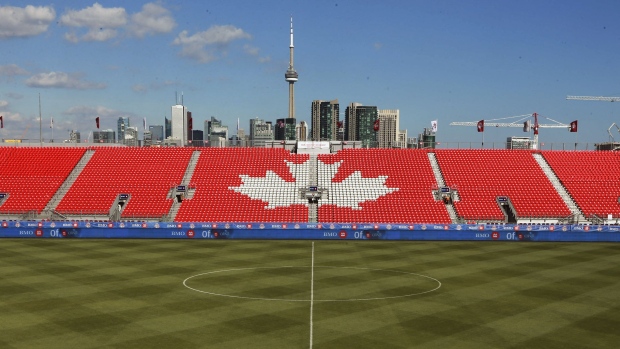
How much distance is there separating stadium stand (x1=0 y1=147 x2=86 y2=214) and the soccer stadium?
0.84 ft

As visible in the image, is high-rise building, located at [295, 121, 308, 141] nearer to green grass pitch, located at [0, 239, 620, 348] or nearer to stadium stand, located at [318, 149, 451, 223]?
stadium stand, located at [318, 149, 451, 223]

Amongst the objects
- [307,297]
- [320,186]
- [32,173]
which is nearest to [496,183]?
[320,186]

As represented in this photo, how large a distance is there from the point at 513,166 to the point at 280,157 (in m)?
30.2

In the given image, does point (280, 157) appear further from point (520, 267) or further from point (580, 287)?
point (580, 287)

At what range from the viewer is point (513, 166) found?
76688 millimetres

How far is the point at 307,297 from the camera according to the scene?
29.5 meters

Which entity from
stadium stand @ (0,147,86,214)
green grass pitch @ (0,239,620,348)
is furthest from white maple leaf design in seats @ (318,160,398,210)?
stadium stand @ (0,147,86,214)

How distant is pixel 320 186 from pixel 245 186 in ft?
29.5

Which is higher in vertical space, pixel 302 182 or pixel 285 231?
pixel 302 182

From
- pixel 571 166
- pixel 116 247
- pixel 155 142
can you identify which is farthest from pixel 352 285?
pixel 155 142

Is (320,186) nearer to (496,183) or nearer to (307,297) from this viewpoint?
(496,183)

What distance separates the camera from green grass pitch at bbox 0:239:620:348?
74.6 ft

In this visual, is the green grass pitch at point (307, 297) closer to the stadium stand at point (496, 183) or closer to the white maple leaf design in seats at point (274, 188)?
the stadium stand at point (496, 183)

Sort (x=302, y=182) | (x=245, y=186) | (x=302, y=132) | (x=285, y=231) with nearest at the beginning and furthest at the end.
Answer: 1. (x=285, y=231)
2. (x=245, y=186)
3. (x=302, y=182)
4. (x=302, y=132)
